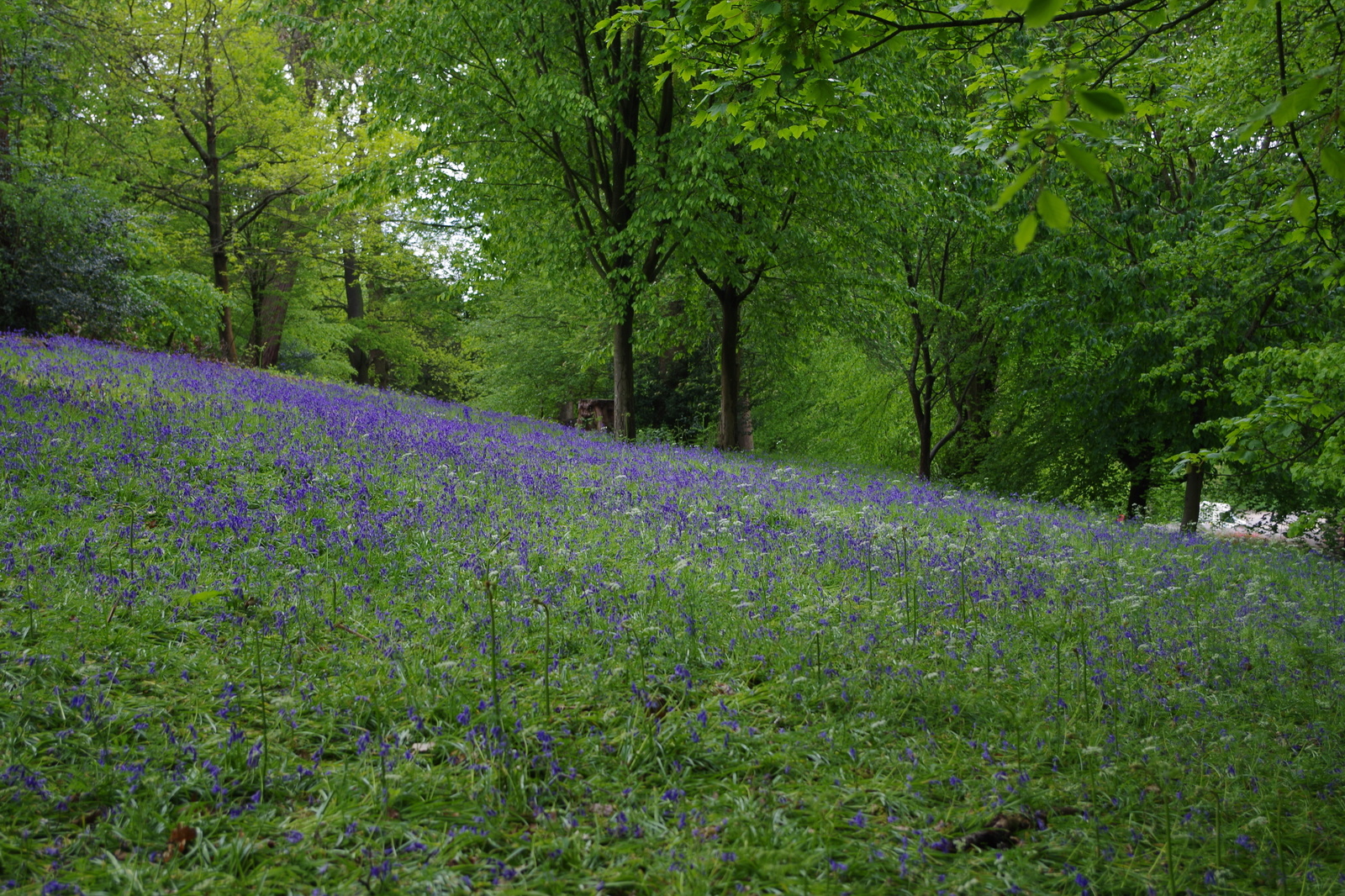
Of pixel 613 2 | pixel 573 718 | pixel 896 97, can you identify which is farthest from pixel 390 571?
pixel 613 2

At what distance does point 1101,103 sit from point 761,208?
14.0 m

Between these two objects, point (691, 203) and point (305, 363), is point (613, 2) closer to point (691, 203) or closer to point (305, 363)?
point (691, 203)

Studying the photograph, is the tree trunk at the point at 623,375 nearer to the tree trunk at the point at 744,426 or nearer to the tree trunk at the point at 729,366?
the tree trunk at the point at 729,366

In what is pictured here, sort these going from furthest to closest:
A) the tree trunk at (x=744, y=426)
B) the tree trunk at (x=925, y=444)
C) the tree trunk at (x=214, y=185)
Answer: the tree trunk at (x=744, y=426)
the tree trunk at (x=214, y=185)
the tree trunk at (x=925, y=444)

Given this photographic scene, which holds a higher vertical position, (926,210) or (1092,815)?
(926,210)

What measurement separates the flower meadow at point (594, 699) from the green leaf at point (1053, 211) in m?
2.13

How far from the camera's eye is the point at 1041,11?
2248mm

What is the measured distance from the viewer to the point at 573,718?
3.59 metres

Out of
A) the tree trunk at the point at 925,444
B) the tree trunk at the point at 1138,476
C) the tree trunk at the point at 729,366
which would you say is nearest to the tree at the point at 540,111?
the tree trunk at the point at 729,366

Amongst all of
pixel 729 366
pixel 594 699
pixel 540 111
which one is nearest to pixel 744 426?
pixel 729 366

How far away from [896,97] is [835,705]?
12011 millimetres

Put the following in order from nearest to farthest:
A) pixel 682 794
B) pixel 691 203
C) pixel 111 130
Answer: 1. pixel 682 794
2. pixel 691 203
3. pixel 111 130

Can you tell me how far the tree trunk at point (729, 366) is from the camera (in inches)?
698

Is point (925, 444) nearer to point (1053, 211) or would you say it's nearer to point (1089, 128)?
point (1089, 128)
